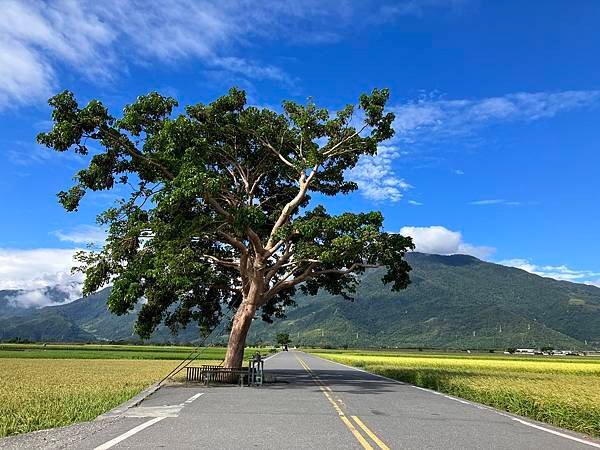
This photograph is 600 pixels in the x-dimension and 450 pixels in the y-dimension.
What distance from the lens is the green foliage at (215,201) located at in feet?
83.5

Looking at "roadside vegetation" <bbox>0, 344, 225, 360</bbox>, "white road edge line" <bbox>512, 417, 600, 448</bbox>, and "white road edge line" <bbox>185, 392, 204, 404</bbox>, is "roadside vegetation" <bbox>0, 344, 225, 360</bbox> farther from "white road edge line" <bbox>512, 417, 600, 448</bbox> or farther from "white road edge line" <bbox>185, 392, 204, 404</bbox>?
"white road edge line" <bbox>512, 417, 600, 448</bbox>

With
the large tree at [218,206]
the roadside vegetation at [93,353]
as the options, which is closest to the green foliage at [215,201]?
the large tree at [218,206]

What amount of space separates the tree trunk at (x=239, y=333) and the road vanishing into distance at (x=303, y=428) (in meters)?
10.2

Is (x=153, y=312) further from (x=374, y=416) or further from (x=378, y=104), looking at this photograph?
(x=374, y=416)

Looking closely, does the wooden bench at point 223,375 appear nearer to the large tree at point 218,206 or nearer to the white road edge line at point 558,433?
the large tree at point 218,206

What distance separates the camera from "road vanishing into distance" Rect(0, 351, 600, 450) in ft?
32.6

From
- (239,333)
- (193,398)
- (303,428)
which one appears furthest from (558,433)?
(239,333)

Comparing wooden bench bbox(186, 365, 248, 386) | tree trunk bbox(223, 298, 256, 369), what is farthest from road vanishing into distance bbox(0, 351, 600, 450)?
tree trunk bbox(223, 298, 256, 369)

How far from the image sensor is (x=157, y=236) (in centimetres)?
2836

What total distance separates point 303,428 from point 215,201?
52.7 feet

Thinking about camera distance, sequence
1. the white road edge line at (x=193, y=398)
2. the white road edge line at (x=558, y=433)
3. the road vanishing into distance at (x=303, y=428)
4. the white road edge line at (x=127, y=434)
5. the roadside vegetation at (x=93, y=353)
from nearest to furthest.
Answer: the white road edge line at (x=127, y=434), the road vanishing into distance at (x=303, y=428), the white road edge line at (x=558, y=433), the white road edge line at (x=193, y=398), the roadside vegetation at (x=93, y=353)

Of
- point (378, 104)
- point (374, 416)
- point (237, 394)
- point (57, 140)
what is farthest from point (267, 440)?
point (378, 104)

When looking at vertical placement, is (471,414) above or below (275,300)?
below

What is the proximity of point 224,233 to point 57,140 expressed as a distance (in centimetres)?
887
